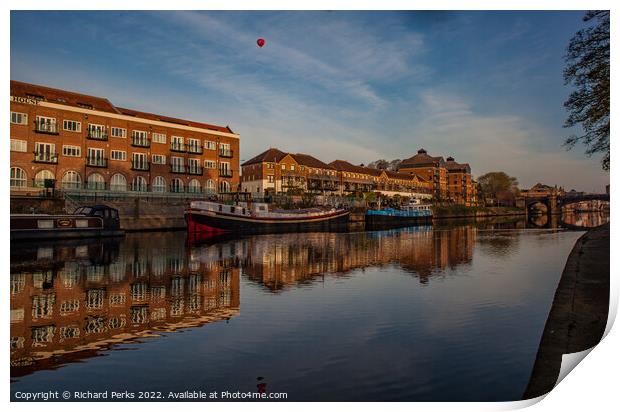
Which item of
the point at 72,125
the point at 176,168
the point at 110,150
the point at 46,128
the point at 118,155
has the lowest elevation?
the point at 176,168

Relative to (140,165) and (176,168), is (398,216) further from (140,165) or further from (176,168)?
(140,165)

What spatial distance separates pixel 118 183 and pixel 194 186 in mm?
9066

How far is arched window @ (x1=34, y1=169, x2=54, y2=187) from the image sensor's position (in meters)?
33.0

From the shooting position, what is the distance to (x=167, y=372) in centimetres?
600

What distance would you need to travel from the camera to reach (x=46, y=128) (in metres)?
35.4

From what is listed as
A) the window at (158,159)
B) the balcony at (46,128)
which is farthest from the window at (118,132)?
the balcony at (46,128)

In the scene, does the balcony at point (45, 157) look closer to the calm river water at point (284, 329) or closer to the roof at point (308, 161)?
the calm river water at point (284, 329)

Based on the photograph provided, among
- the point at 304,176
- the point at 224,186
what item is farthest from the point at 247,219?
the point at 304,176

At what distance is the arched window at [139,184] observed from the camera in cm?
4353

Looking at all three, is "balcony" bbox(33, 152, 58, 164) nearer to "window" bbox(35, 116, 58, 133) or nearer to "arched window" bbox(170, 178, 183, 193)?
"window" bbox(35, 116, 58, 133)

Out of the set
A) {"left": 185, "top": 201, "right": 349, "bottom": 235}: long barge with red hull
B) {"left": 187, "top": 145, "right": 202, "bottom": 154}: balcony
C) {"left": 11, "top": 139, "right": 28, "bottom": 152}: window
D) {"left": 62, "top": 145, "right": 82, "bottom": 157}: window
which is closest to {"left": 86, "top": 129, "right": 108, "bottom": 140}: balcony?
{"left": 62, "top": 145, "right": 82, "bottom": 157}: window

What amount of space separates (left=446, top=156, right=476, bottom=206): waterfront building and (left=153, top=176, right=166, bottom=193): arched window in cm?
9292

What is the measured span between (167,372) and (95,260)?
14.1 meters

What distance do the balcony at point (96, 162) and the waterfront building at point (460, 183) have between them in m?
99.6
